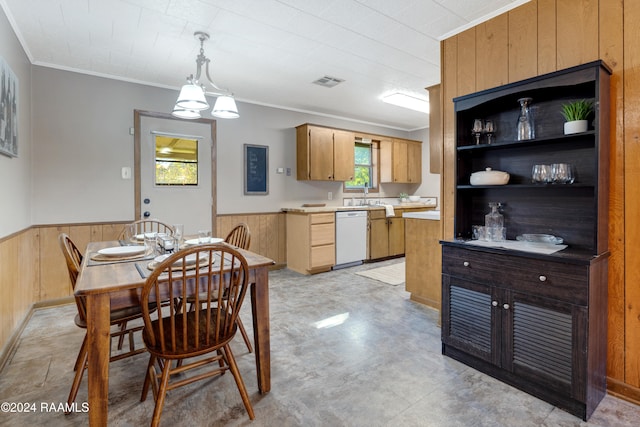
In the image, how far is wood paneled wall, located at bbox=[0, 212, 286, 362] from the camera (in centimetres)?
238

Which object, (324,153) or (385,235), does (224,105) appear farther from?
(385,235)

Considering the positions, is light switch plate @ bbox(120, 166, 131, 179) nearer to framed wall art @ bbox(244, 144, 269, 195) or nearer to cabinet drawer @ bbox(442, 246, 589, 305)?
framed wall art @ bbox(244, 144, 269, 195)

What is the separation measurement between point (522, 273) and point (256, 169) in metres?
3.63

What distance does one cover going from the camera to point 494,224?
2254 millimetres

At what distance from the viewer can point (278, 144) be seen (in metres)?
4.92

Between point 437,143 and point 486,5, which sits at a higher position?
point 486,5

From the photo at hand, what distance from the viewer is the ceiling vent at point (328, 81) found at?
375cm

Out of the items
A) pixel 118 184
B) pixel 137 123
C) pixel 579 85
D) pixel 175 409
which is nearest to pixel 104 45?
pixel 137 123

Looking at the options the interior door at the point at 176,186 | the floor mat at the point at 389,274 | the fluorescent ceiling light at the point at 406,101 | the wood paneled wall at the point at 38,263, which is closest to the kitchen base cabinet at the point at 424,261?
the floor mat at the point at 389,274

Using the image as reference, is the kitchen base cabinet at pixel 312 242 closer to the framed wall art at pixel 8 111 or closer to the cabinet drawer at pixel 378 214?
the cabinet drawer at pixel 378 214

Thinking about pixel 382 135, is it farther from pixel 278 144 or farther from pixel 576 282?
pixel 576 282

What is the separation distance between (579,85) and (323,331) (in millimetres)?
2374

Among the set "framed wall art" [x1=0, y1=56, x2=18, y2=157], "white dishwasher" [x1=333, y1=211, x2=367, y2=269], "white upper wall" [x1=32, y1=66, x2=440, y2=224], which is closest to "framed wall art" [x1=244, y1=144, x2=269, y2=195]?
"white upper wall" [x1=32, y1=66, x2=440, y2=224]

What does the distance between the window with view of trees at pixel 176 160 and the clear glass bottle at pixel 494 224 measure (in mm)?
3369
